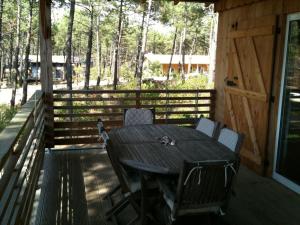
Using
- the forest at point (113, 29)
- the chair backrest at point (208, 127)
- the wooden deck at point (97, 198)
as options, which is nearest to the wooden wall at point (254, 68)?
the wooden deck at point (97, 198)

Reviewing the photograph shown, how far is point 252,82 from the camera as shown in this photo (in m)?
4.53

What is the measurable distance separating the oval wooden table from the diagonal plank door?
4.08ft

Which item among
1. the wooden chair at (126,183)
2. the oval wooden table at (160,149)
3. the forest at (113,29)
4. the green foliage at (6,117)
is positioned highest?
the forest at (113,29)

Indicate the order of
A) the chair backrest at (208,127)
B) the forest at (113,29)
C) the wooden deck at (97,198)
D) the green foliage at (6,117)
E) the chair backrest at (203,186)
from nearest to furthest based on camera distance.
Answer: the chair backrest at (203,186) → the wooden deck at (97,198) → the chair backrest at (208,127) → the green foliage at (6,117) → the forest at (113,29)

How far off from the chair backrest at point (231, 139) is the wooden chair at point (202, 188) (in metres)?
0.53

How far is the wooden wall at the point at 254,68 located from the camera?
4.04m

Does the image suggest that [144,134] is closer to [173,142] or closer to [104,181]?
[173,142]

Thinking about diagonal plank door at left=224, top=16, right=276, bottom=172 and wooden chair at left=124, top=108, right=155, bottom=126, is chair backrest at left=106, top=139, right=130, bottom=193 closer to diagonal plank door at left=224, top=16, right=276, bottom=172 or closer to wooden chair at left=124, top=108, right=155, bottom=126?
wooden chair at left=124, top=108, right=155, bottom=126

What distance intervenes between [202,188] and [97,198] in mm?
1584

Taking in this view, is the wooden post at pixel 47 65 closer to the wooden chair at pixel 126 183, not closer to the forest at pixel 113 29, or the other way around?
the wooden chair at pixel 126 183

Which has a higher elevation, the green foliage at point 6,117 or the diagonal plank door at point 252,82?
the diagonal plank door at point 252,82

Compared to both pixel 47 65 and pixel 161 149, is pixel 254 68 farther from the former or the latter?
pixel 47 65

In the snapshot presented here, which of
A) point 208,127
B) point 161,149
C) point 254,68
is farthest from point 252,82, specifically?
point 161,149

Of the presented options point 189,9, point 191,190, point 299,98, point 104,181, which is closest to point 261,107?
point 299,98
